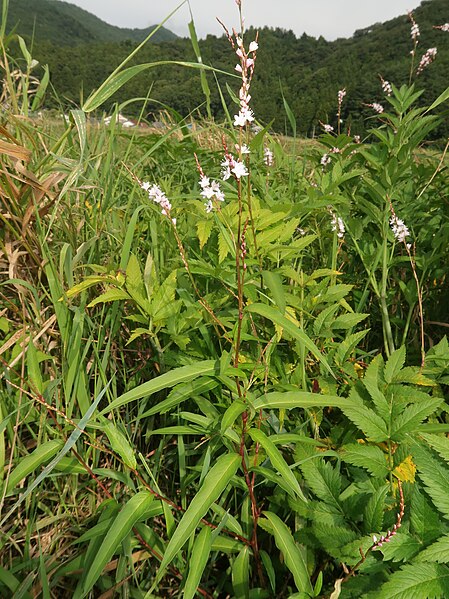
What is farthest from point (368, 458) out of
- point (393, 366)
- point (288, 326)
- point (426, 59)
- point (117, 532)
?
point (426, 59)

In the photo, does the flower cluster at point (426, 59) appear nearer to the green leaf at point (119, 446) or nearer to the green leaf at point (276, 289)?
the green leaf at point (276, 289)

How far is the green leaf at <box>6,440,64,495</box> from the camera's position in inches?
34.2

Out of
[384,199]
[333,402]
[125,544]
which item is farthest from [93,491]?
[384,199]

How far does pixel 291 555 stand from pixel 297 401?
0.32 m

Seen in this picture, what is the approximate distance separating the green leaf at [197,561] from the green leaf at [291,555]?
5.9 inches

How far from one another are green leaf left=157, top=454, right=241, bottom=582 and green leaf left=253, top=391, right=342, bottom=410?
5.4 inches

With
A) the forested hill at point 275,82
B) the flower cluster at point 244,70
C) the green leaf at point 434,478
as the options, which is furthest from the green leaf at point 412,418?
the forested hill at point 275,82

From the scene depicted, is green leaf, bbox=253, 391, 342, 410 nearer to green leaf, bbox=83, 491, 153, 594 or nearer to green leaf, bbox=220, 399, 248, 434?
green leaf, bbox=220, 399, 248, 434

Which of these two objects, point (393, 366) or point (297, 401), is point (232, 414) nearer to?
point (297, 401)

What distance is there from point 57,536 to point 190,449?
1.32ft

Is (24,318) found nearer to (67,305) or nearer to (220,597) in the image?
(67,305)

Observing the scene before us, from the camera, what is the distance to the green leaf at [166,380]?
79 centimetres

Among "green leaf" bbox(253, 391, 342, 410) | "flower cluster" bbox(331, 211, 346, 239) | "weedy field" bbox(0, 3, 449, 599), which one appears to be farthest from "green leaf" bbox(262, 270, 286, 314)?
"flower cluster" bbox(331, 211, 346, 239)

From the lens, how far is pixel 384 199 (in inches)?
61.6
